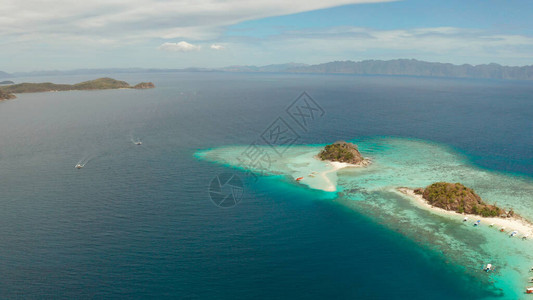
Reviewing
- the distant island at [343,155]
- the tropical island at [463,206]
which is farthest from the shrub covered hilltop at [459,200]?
the distant island at [343,155]

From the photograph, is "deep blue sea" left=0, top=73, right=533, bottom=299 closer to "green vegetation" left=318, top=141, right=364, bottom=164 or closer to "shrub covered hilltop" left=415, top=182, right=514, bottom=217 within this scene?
"shrub covered hilltop" left=415, top=182, right=514, bottom=217

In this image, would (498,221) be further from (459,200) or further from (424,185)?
(424,185)

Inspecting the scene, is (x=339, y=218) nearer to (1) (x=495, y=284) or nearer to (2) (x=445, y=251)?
(2) (x=445, y=251)

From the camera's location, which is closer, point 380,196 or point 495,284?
point 495,284

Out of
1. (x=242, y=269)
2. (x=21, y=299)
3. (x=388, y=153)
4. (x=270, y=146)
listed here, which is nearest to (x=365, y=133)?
(x=388, y=153)

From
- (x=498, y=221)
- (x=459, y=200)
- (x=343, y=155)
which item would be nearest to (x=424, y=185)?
(x=459, y=200)

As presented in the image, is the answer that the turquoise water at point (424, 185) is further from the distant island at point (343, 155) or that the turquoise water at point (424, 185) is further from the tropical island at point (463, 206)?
the distant island at point (343, 155)
